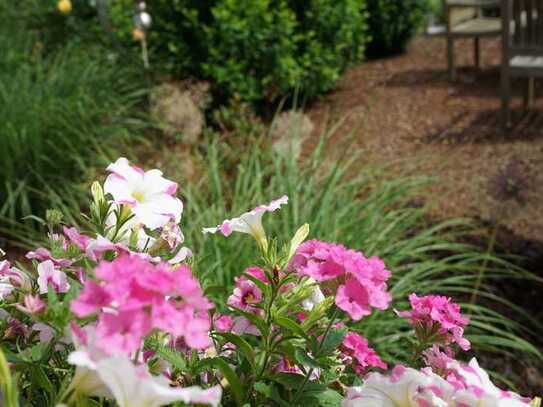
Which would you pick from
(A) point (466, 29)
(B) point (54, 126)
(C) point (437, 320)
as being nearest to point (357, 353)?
(C) point (437, 320)

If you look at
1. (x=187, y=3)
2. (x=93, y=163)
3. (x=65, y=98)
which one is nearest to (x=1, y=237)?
(x=93, y=163)

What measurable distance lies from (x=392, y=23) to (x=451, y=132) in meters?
2.91

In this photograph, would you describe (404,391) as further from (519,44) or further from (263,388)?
(519,44)

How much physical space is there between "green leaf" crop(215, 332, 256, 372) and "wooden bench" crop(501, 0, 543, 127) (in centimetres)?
445

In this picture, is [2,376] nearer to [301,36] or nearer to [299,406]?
[299,406]

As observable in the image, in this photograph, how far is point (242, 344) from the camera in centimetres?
106

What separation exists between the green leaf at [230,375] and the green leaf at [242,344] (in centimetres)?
4

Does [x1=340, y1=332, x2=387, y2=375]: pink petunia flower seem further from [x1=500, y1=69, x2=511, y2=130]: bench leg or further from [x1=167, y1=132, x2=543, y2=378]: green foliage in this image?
[x1=500, y1=69, x2=511, y2=130]: bench leg

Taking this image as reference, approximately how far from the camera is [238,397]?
1.03 meters

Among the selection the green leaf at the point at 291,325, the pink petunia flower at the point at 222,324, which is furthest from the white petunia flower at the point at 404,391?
the pink petunia flower at the point at 222,324

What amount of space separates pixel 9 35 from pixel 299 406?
539 cm

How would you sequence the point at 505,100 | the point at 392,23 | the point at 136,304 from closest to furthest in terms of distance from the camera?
the point at 136,304, the point at 505,100, the point at 392,23

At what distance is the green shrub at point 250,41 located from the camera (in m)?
5.42

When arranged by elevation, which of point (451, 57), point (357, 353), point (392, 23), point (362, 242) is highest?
point (357, 353)
